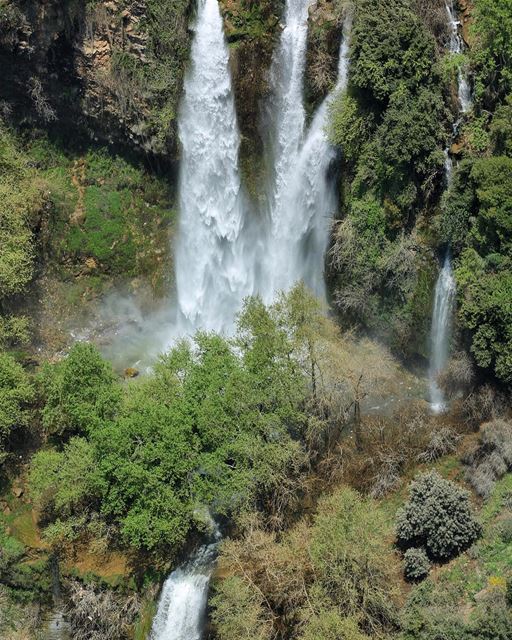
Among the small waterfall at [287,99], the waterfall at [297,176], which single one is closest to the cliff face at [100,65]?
the small waterfall at [287,99]

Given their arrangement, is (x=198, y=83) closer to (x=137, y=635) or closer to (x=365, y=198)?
(x=365, y=198)

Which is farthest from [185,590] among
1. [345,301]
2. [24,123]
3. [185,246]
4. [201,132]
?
[24,123]

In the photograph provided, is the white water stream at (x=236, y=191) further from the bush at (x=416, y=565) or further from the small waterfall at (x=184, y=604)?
the bush at (x=416, y=565)

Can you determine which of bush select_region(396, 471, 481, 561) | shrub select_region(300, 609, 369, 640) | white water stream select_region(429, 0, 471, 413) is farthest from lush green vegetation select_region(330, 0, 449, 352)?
shrub select_region(300, 609, 369, 640)

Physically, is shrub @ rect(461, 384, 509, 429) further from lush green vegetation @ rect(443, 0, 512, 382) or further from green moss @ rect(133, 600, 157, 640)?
green moss @ rect(133, 600, 157, 640)

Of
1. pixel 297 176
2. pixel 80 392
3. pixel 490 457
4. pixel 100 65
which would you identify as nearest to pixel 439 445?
pixel 490 457

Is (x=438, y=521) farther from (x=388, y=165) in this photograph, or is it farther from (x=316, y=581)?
(x=388, y=165)
